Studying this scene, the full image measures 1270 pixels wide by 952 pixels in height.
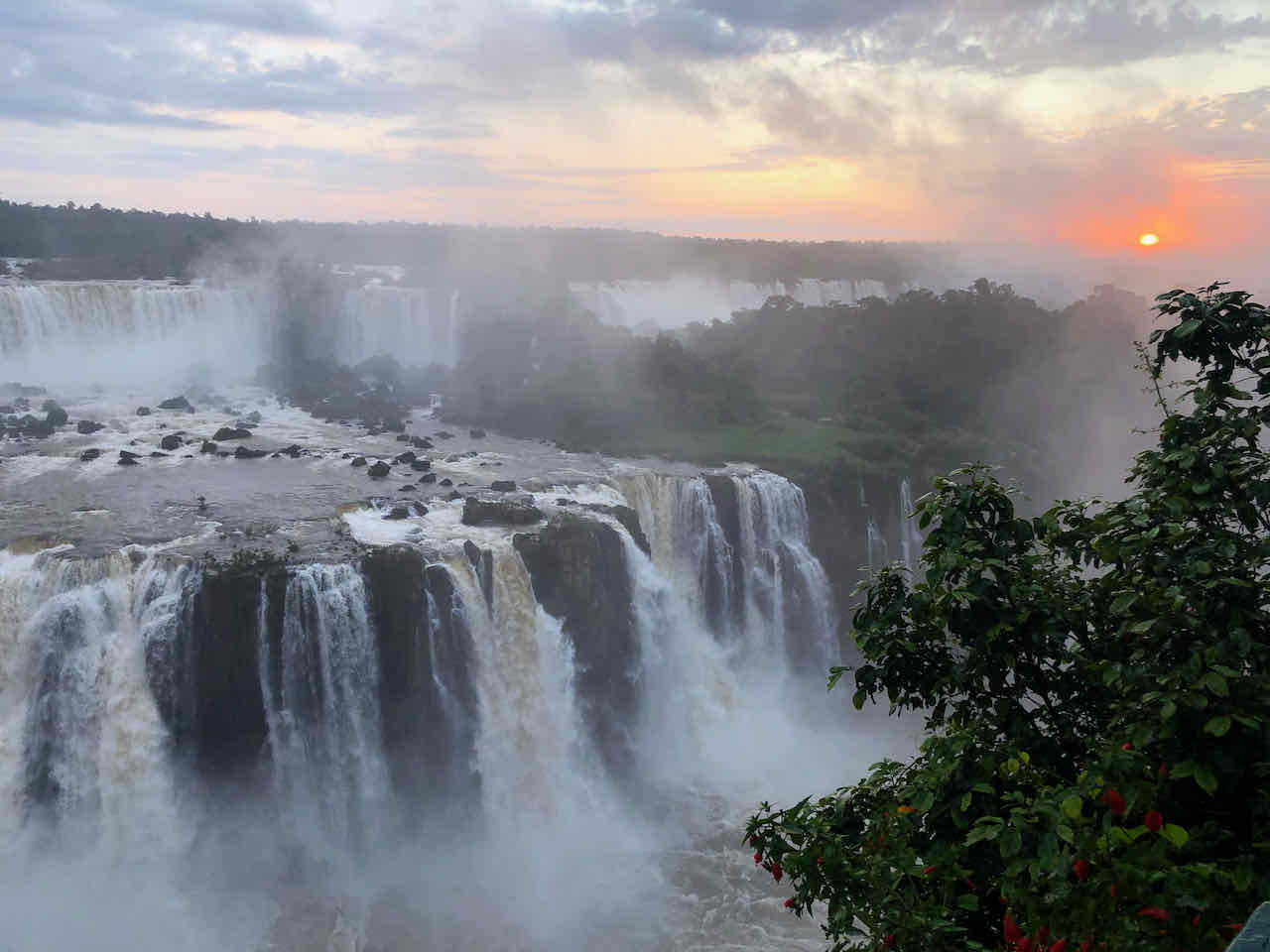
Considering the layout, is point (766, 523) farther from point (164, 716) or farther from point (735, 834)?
point (164, 716)

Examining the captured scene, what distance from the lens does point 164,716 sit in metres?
14.0

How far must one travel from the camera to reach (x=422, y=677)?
15539mm

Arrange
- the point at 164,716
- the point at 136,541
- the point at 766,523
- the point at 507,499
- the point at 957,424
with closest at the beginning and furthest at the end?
1. the point at 164,716
2. the point at 136,541
3. the point at 507,499
4. the point at 766,523
5. the point at 957,424

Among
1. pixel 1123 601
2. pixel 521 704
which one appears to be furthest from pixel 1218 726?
pixel 521 704

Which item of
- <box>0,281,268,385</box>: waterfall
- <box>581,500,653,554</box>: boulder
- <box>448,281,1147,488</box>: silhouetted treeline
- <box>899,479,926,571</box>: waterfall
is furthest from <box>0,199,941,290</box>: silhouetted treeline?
<box>581,500,653,554</box>: boulder

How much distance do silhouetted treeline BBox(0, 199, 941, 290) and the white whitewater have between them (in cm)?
160

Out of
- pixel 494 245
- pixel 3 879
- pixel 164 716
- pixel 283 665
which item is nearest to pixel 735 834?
pixel 283 665

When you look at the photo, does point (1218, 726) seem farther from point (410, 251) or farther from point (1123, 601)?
point (410, 251)

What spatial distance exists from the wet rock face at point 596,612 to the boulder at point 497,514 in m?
0.44

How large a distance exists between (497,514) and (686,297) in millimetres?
32619

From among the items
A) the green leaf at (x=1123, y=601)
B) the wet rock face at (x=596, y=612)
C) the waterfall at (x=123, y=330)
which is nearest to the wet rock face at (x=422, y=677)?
the wet rock face at (x=596, y=612)

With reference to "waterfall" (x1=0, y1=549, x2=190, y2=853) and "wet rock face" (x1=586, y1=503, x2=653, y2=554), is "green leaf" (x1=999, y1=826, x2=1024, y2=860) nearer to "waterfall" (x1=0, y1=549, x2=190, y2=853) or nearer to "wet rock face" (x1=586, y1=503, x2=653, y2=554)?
"waterfall" (x1=0, y1=549, x2=190, y2=853)

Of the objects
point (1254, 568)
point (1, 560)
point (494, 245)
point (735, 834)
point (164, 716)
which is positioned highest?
point (494, 245)

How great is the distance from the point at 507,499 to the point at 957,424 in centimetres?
1780
